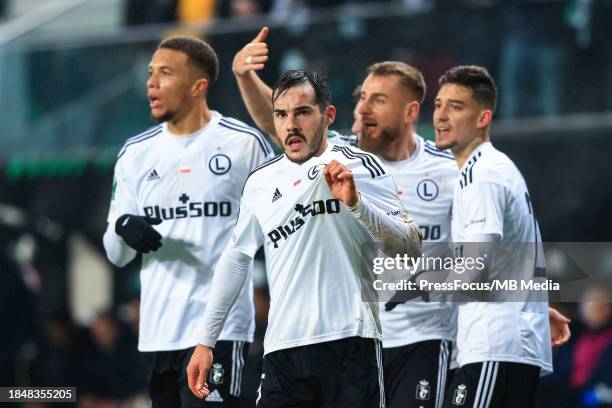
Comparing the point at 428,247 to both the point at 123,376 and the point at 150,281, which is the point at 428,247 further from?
the point at 123,376

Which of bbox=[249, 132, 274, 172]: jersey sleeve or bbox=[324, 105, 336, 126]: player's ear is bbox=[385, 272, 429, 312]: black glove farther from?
bbox=[324, 105, 336, 126]: player's ear

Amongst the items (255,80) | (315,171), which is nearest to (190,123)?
(255,80)

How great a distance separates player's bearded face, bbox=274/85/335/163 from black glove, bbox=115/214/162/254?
5.02ft

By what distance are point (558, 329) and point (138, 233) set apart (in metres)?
2.55

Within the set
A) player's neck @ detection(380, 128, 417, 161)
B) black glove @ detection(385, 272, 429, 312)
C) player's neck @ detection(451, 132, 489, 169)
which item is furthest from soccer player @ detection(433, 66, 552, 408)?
player's neck @ detection(380, 128, 417, 161)

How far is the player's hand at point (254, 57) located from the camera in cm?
867

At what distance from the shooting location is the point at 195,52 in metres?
9.09

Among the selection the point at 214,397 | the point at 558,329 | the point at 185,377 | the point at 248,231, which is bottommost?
the point at 214,397

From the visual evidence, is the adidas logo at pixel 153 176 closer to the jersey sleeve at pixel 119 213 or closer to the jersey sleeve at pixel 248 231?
the jersey sleeve at pixel 119 213

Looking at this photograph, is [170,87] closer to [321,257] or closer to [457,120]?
[457,120]

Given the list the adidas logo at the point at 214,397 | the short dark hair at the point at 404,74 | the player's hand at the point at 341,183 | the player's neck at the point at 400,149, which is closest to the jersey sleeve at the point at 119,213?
the adidas logo at the point at 214,397

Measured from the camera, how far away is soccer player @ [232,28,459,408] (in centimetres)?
871

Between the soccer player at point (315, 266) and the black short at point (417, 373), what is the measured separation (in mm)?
1542

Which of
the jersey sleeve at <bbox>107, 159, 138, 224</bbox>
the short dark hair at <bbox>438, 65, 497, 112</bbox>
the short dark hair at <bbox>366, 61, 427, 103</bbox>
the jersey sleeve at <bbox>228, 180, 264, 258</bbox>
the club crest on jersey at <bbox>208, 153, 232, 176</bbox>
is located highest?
the short dark hair at <bbox>366, 61, 427, 103</bbox>
